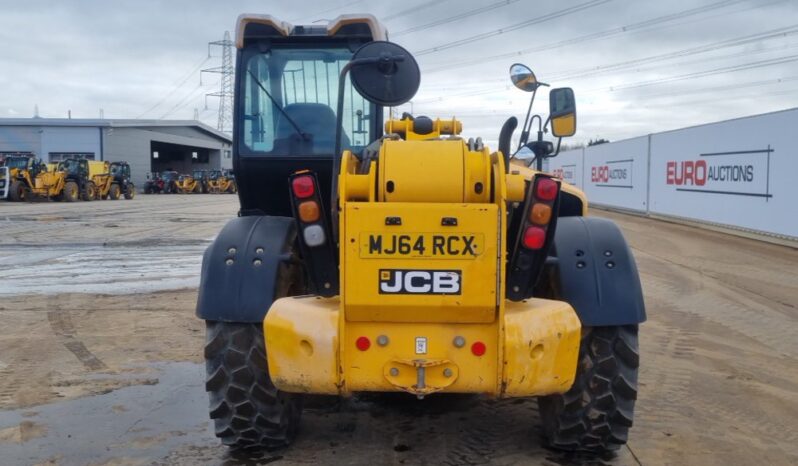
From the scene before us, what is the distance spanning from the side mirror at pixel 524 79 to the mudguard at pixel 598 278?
1439 millimetres

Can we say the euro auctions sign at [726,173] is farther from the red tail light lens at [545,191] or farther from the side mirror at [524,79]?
the red tail light lens at [545,191]

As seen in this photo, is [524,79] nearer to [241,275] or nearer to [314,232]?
[314,232]

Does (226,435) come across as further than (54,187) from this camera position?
No

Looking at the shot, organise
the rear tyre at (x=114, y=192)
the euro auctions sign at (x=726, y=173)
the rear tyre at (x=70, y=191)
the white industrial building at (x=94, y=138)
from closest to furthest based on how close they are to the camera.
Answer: the euro auctions sign at (x=726, y=173) < the rear tyre at (x=70, y=191) < the rear tyre at (x=114, y=192) < the white industrial building at (x=94, y=138)

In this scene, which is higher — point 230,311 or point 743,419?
point 230,311

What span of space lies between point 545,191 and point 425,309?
2.60 feet

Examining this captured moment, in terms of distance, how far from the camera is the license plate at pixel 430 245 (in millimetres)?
3613

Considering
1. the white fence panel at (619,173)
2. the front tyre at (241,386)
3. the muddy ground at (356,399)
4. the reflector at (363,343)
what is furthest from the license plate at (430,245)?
the white fence panel at (619,173)

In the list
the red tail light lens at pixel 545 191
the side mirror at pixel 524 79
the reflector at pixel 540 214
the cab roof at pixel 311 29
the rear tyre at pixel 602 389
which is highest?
the cab roof at pixel 311 29

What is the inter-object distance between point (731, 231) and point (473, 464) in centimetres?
1703

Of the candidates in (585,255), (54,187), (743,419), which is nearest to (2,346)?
(585,255)

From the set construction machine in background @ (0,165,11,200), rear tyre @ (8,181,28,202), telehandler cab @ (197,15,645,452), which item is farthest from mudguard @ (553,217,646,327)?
construction machine in background @ (0,165,11,200)

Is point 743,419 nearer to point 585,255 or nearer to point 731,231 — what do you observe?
point 585,255

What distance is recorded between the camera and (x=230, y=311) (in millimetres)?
4121
